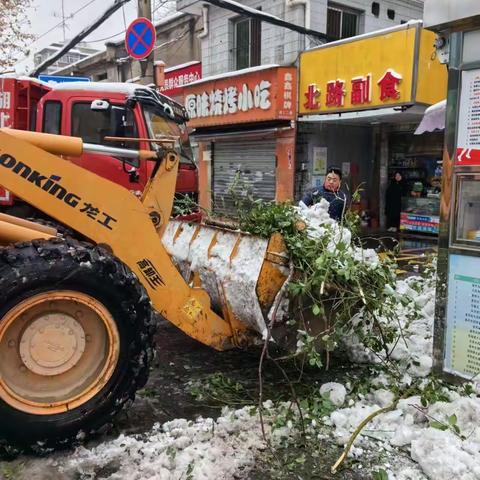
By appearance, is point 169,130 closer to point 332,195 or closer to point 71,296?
point 332,195

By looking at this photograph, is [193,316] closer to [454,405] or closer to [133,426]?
[133,426]

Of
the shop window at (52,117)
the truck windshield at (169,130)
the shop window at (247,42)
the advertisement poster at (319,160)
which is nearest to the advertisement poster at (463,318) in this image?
the truck windshield at (169,130)

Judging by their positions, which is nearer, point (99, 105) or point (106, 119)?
point (99, 105)

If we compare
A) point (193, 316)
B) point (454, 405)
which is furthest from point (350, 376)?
point (193, 316)

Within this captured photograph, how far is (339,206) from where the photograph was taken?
5.95 metres

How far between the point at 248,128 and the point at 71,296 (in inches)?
468

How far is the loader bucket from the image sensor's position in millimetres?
3793

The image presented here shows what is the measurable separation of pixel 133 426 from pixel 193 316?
0.81 meters

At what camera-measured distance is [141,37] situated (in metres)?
10.5

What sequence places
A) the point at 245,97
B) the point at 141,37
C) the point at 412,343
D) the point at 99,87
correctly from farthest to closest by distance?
the point at 245,97 → the point at 141,37 → the point at 99,87 → the point at 412,343

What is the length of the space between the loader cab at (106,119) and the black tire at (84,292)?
4375mm

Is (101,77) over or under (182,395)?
over

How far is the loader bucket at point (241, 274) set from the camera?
3.79 metres

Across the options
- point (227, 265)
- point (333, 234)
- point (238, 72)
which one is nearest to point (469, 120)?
point (333, 234)
